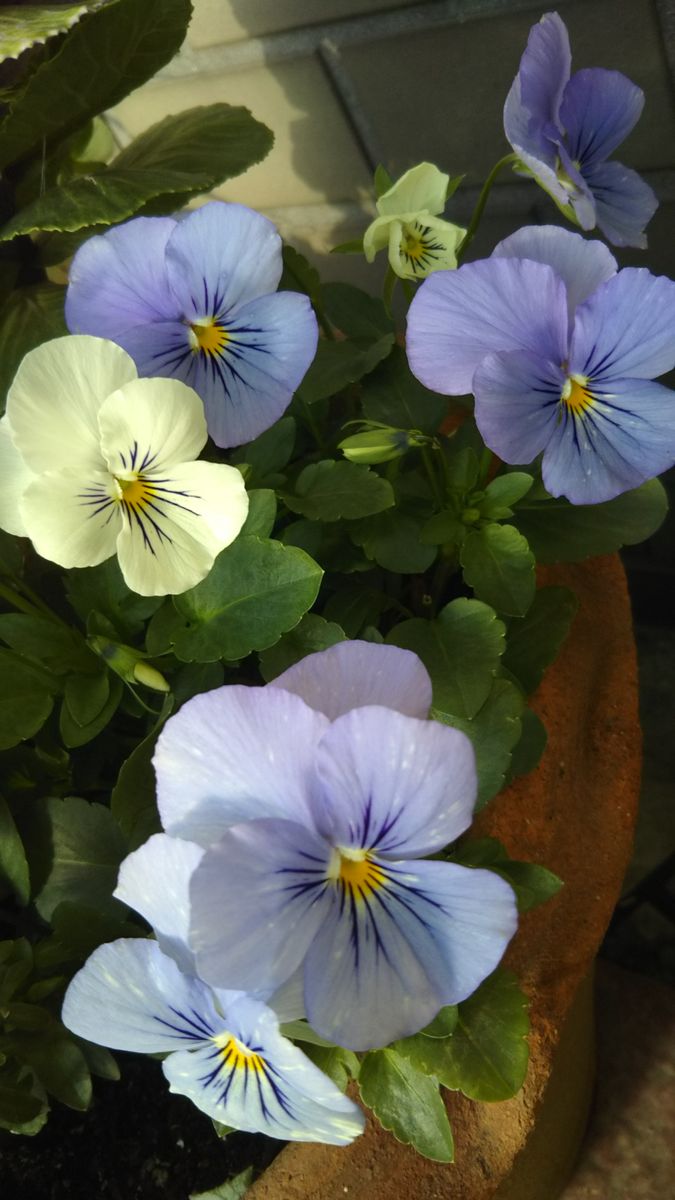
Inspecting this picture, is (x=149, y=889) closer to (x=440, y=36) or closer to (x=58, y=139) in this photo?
(x=58, y=139)

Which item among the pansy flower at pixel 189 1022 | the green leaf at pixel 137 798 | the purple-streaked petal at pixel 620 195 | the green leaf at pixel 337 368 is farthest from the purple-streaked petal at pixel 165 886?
the purple-streaked petal at pixel 620 195

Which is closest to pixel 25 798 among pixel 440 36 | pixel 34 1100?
pixel 34 1100

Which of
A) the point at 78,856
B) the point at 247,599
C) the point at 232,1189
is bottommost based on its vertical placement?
the point at 232,1189

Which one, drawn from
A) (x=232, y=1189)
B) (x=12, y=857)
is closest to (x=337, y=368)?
(x=12, y=857)

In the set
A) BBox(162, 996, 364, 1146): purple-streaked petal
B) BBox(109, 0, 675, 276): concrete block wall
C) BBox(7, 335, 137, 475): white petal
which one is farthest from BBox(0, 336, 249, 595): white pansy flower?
BBox(109, 0, 675, 276): concrete block wall

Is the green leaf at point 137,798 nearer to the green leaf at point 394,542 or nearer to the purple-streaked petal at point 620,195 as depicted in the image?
the green leaf at point 394,542

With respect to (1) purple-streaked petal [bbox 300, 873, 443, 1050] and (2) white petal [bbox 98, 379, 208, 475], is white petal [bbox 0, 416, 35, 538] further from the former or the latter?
(1) purple-streaked petal [bbox 300, 873, 443, 1050]

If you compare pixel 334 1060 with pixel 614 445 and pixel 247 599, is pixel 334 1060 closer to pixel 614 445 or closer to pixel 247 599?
pixel 247 599
